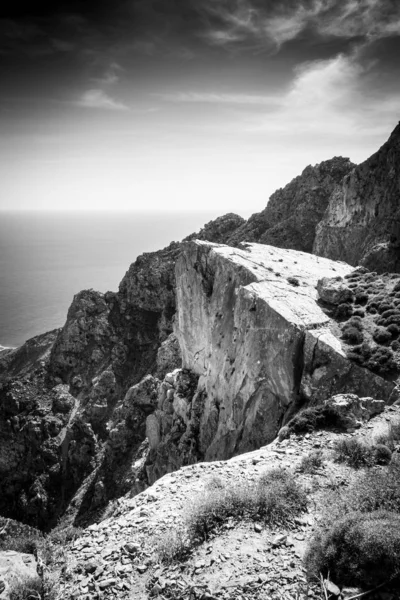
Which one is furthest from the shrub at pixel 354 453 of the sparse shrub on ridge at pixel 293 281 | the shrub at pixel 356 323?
the sparse shrub on ridge at pixel 293 281

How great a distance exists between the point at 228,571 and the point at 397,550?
4.07 metres

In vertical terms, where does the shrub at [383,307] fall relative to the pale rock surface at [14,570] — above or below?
above

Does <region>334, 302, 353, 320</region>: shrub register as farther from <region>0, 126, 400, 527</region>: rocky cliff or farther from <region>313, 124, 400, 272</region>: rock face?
<region>313, 124, 400, 272</region>: rock face

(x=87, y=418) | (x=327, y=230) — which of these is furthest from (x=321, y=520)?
(x=327, y=230)

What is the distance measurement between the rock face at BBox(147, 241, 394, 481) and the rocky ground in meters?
8.81

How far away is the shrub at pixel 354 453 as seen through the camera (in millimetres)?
12570

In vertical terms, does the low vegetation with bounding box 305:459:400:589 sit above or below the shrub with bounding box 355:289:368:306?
below

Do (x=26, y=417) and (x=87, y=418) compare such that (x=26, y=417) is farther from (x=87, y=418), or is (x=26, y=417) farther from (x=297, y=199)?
(x=297, y=199)

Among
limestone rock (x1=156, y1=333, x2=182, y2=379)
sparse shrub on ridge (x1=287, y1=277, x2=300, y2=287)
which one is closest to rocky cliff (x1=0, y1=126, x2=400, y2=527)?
sparse shrub on ridge (x1=287, y1=277, x2=300, y2=287)

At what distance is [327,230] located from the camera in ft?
224

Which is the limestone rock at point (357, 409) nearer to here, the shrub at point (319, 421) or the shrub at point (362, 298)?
the shrub at point (319, 421)

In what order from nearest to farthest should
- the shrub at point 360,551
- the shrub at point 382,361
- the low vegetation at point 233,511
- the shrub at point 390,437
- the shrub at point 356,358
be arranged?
1. the shrub at point 360,551
2. the low vegetation at point 233,511
3. the shrub at point 390,437
4. the shrub at point 382,361
5. the shrub at point 356,358

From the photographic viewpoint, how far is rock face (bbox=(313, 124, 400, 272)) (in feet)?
161

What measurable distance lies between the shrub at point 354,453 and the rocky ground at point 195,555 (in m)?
0.37
